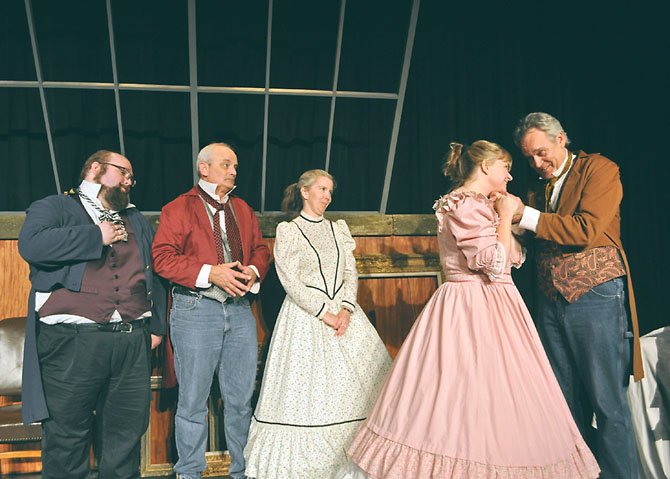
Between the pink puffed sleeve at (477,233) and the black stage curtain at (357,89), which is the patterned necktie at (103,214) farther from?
the pink puffed sleeve at (477,233)

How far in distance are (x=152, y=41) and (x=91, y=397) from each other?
2.26 meters

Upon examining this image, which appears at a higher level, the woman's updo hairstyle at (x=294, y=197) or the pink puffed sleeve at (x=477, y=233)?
the woman's updo hairstyle at (x=294, y=197)

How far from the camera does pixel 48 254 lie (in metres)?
2.66

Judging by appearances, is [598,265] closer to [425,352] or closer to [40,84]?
[425,352]

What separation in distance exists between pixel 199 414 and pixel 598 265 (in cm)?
202

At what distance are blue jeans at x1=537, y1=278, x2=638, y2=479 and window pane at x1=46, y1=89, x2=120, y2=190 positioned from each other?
2873mm

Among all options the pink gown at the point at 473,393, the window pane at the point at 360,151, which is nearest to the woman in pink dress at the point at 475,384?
the pink gown at the point at 473,393

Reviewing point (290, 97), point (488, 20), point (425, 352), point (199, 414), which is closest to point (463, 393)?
point (425, 352)

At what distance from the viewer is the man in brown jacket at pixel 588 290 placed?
2699 millimetres

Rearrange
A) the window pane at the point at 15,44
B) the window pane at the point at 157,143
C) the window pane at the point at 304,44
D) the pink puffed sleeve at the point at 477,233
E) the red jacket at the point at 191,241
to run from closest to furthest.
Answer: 1. the pink puffed sleeve at the point at 477,233
2. the red jacket at the point at 191,241
3. the window pane at the point at 15,44
4. the window pane at the point at 157,143
5. the window pane at the point at 304,44

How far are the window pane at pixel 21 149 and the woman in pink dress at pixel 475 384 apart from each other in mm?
2591

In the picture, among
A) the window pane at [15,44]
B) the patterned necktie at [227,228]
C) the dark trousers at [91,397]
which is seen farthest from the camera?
the window pane at [15,44]

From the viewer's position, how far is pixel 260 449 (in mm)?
2990

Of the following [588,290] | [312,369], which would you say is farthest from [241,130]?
[588,290]
